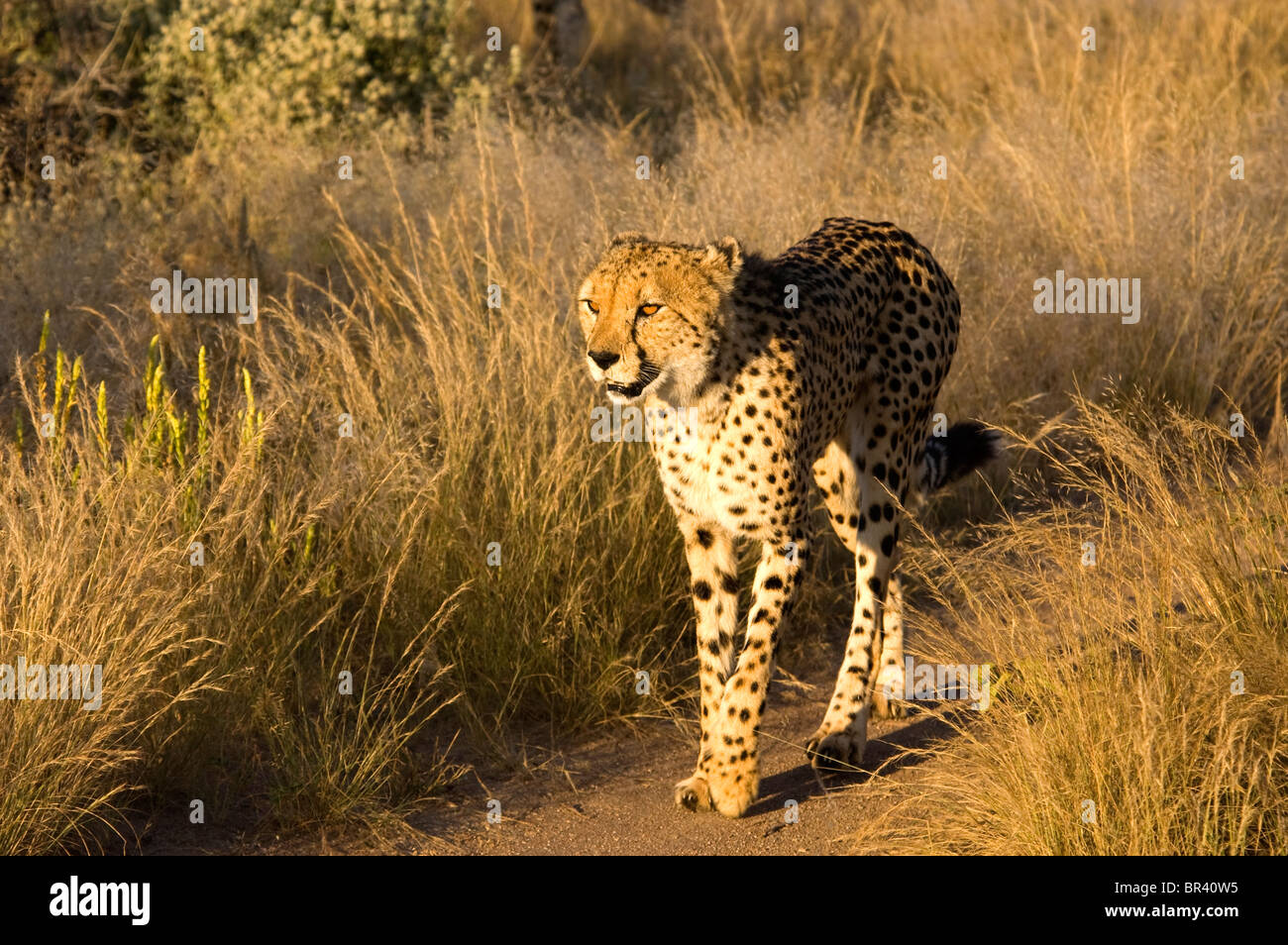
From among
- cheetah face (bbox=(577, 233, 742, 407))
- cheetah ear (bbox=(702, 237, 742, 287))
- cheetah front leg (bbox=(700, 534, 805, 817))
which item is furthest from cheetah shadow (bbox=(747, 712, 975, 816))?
cheetah ear (bbox=(702, 237, 742, 287))

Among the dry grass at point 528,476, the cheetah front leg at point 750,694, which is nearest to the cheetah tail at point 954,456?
the dry grass at point 528,476

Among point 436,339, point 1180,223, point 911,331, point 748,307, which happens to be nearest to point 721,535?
point 748,307

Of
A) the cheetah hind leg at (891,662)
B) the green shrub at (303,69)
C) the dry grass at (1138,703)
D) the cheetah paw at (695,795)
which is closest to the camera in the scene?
the dry grass at (1138,703)

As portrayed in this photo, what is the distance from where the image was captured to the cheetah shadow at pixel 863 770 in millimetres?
4055

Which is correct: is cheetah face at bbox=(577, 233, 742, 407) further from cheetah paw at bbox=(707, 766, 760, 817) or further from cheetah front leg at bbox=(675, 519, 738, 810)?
cheetah paw at bbox=(707, 766, 760, 817)

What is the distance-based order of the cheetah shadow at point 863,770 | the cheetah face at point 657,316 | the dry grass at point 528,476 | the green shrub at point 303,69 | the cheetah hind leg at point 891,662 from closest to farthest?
the dry grass at point 528,476 < the cheetah face at point 657,316 < the cheetah shadow at point 863,770 < the cheetah hind leg at point 891,662 < the green shrub at point 303,69

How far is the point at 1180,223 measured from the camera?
6.55 m

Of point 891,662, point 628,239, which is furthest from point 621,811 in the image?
point 628,239

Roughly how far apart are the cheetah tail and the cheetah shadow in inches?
29.0

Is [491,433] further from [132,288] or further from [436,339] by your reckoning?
[132,288]

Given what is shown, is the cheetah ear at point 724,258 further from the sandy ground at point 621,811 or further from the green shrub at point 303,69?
the green shrub at point 303,69

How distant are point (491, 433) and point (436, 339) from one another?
1.40 feet

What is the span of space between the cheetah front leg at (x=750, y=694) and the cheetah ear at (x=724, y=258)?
2.36ft

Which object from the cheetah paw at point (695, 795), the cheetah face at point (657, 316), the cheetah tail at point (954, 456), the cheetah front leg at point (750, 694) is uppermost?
the cheetah face at point (657, 316)
